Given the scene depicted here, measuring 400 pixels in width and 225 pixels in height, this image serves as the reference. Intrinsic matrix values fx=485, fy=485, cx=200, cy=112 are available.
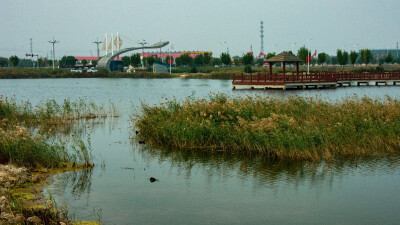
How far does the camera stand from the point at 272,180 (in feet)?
43.4

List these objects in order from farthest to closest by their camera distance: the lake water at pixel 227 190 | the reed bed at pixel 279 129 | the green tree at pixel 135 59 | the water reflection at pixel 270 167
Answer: the green tree at pixel 135 59
the reed bed at pixel 279 129
the water reflection at pixel 270 167
the lake water at pixel 227 190

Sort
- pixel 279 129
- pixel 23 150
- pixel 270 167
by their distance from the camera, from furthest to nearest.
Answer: pixel 279 129 → pixel 270 167 → pixel 23 150

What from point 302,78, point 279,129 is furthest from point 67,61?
point 279,129

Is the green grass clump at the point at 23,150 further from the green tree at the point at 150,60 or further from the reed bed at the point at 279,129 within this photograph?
the green tree at the point at 150,60

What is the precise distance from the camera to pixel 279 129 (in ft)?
50.6

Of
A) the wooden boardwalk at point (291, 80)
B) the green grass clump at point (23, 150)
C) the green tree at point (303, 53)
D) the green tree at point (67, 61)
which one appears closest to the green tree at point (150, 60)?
the green tree at point (67, 61)

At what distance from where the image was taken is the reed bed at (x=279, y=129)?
1516 centimetres

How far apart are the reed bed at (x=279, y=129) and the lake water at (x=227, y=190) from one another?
0.51 meters

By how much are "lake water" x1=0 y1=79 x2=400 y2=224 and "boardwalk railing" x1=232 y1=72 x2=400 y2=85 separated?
36.4m

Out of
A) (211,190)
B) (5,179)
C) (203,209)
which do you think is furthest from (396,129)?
(5,179)

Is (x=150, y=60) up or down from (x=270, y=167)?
up

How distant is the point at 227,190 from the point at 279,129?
3.86 m

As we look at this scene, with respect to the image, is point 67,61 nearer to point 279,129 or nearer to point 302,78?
point 302,78

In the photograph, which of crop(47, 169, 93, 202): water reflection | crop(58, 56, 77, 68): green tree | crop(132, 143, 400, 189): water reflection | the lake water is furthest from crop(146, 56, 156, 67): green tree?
crop(47, 169, 93, 202): water reflection
